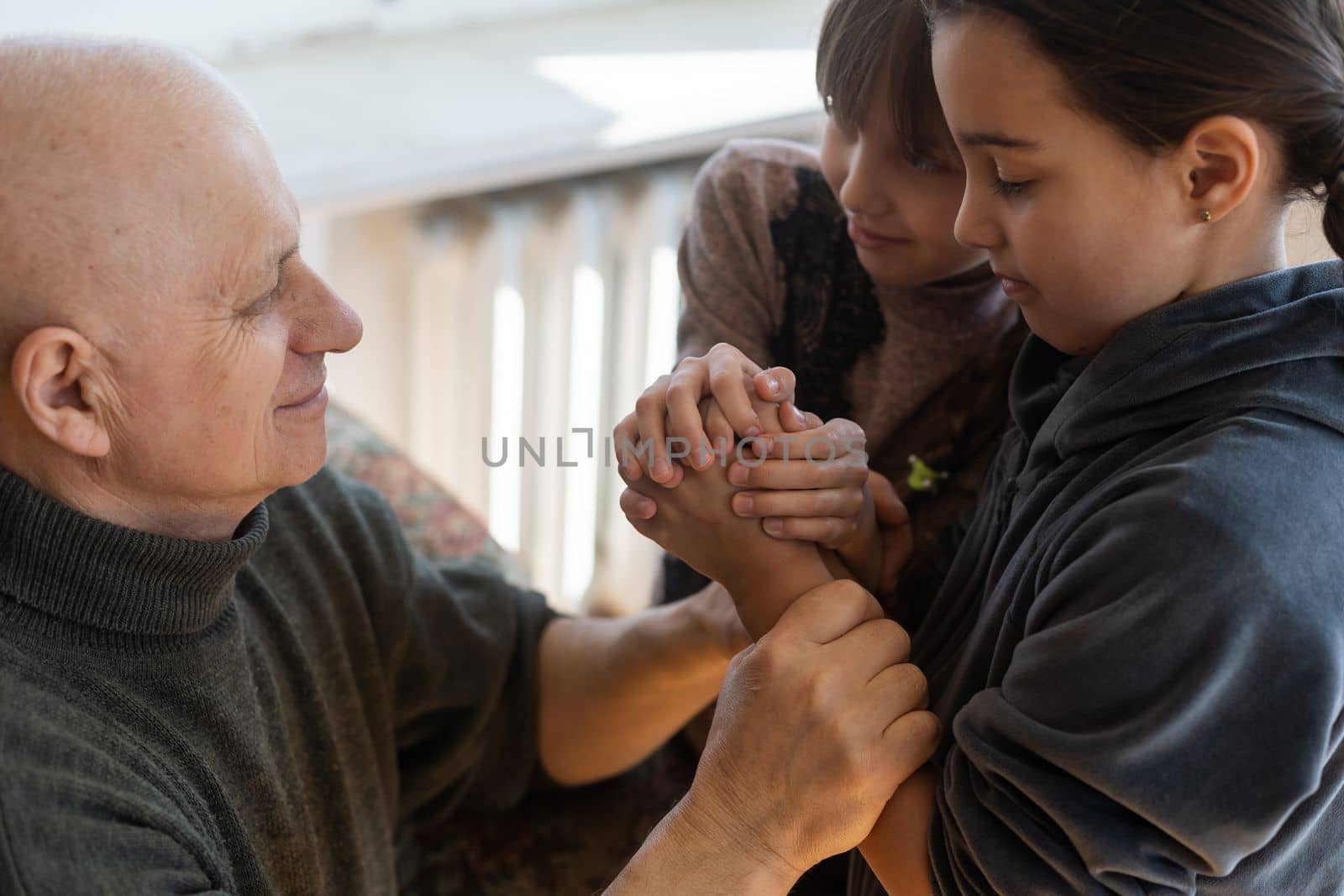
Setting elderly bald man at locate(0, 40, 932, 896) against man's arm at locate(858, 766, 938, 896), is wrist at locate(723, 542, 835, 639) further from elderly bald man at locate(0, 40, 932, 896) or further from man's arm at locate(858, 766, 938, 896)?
man's arm at locate(858, 766, 938, 896)

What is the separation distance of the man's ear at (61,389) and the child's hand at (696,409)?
40 centimetres

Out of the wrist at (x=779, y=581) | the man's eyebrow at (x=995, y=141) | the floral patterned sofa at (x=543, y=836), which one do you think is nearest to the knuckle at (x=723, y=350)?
the wrist at (x=779, y=581)

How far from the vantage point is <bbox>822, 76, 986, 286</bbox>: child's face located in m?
1.03

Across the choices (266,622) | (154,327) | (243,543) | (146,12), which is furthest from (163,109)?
(146,12)

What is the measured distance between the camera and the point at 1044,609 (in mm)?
778

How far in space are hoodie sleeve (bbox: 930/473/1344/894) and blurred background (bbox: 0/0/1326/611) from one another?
1.18 metres

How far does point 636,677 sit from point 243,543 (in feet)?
1.47

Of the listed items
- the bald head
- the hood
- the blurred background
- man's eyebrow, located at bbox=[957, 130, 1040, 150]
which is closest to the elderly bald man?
the bald head

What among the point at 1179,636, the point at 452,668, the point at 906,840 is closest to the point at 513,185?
the point at 452,668

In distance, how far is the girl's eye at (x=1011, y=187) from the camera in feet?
2.63

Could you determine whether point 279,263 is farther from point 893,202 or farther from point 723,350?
point 893,202

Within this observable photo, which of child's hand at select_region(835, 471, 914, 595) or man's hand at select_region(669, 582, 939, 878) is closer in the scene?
man's hand at select_region(669, 582, 939, 878)

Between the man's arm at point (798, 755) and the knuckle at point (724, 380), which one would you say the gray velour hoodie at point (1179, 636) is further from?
the knuckle at point (724, 380)

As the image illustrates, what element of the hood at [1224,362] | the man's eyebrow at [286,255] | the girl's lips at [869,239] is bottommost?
the girl's lips at [869,239]
